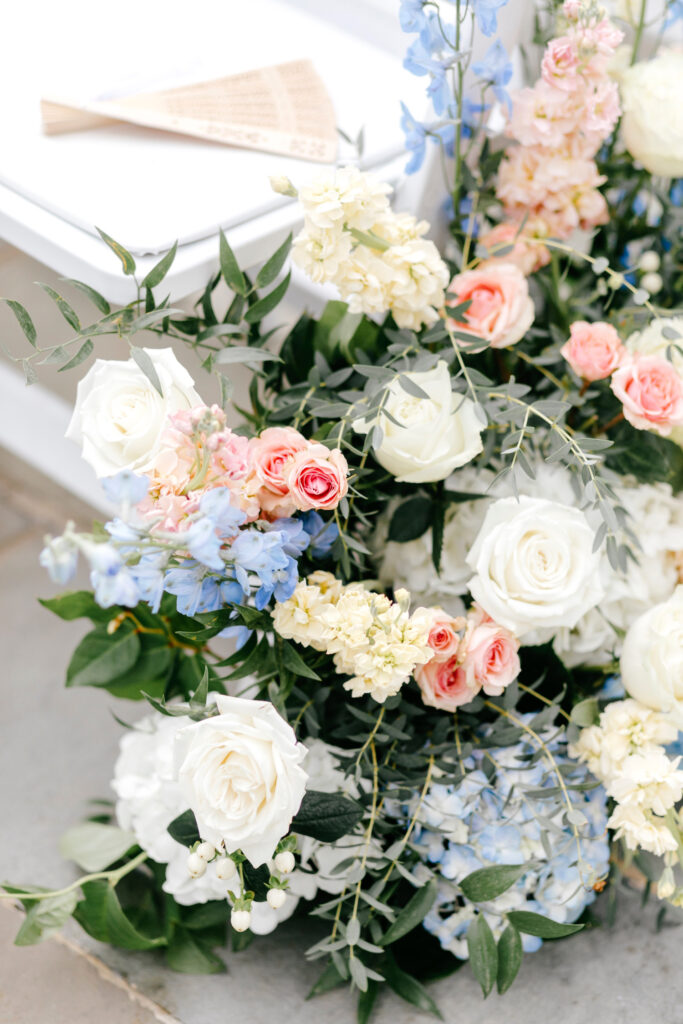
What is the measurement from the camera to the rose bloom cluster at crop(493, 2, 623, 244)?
695mm

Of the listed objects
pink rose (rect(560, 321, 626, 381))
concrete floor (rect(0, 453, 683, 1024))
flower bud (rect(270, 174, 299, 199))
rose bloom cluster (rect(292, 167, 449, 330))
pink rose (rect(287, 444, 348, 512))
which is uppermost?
flower bud (rect(270, 174, 299, 199))

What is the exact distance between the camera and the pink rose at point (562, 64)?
0.70 m

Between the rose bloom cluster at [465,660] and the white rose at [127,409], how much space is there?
215mm

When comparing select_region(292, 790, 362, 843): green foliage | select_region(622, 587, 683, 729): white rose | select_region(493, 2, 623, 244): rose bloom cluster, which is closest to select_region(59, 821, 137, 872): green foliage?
select_region(292, 790, 362, 843): green foliage

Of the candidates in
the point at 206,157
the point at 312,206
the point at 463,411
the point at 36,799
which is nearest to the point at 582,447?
the point at 463,411

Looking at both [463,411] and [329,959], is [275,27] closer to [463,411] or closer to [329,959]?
[463,411]

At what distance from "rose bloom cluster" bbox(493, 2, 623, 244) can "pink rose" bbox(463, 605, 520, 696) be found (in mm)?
408

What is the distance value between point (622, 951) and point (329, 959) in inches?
9.7

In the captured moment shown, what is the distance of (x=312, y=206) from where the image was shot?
596 mm

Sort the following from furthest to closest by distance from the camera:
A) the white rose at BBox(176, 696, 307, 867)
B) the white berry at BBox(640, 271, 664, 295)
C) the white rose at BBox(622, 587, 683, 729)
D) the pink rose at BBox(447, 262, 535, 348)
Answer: the white berry at BBox(640, 271, 664, 295), the pink rose at BBox(447, 262, 535, 348), the white rose at BBox(622, 587, 683, 729), the white rose at BBox(176, 696, 307, 867)

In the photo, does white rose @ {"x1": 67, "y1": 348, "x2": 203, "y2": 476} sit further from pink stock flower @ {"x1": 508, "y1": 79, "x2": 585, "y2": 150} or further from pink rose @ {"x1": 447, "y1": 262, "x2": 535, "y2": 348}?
pink stock flower @ {"x1": 508, "y1": 79, "x2": 585, "y2": 150}

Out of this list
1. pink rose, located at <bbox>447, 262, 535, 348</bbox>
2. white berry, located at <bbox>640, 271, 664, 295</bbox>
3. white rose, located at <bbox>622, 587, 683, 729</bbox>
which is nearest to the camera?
white rose, located at <bbox>622, 587, 683, 729</bbox>

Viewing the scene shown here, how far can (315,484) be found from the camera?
0.54 meters

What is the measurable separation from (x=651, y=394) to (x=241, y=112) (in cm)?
45
